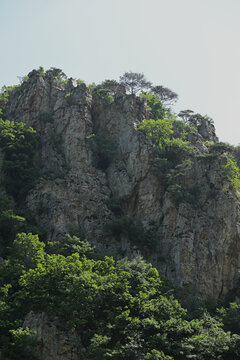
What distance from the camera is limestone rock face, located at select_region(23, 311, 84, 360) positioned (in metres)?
26.1

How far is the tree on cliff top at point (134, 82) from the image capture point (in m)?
62.4

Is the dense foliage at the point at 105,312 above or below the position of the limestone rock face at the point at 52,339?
above

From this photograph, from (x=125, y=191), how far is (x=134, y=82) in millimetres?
24444

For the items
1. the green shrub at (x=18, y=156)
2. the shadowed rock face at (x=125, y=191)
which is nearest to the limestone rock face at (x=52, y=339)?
the shadowed rock face at (x=125, y=191)

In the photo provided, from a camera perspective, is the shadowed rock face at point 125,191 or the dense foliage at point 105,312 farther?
the shadowed rock face at point 125,191

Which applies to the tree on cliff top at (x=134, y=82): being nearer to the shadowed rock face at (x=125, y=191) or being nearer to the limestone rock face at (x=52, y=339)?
the shadowed rock face at (x=125, y=191)

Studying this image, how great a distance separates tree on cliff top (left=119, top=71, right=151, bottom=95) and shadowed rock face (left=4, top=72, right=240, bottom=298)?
10178 millimetres

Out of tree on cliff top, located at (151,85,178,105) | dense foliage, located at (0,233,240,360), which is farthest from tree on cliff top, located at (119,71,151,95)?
dense foliage, located at (0,233,240,360)

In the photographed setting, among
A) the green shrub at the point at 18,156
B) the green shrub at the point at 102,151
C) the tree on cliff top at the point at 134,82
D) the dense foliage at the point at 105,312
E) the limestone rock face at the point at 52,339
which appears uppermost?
the tree on cliff top at the point at 134,82

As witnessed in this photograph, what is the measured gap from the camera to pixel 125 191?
44.1 m

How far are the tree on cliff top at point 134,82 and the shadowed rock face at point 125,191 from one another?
10178mm

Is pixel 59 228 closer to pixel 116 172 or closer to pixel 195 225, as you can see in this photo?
pixel 116 172

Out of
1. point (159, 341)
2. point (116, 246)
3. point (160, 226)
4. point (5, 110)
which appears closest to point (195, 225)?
point (160, 226)

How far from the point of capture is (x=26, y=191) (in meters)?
42.6
